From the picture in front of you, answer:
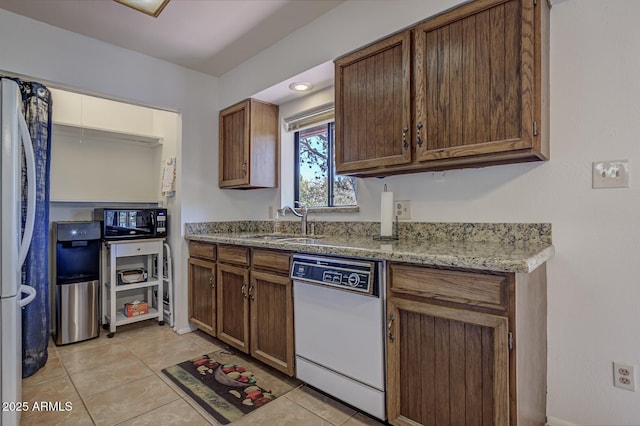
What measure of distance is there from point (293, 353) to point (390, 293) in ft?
2.70

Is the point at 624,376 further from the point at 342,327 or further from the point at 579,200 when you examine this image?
the point at 342,327

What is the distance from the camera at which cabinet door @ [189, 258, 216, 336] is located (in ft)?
8.64

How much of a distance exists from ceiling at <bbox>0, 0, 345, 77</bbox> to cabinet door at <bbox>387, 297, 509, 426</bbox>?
1.97 m

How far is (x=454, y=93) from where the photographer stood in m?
1.55

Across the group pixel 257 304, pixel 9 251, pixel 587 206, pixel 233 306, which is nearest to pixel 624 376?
pixel 587 206

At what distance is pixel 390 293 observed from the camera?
146 centimetres

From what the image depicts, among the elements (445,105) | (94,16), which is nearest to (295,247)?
(445,105)

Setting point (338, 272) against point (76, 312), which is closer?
point (338, 272)

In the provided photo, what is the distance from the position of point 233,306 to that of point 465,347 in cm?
168

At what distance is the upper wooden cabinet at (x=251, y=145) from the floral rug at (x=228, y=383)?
4.74ft

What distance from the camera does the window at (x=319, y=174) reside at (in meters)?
2.65

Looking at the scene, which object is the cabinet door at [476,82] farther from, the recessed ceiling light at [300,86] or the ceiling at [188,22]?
the recessed ceiling light at [300,86]

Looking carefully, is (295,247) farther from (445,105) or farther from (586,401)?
(586,401)

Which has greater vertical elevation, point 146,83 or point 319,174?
point 146,83
